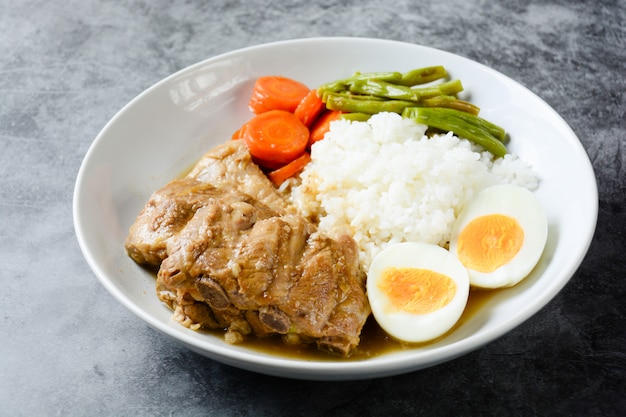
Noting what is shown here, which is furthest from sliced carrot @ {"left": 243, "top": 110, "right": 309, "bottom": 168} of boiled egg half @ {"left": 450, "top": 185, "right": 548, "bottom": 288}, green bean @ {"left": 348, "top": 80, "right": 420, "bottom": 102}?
boiled egg half @ {"left": 450, "top": 185, "right": 548, "bottom": 288}

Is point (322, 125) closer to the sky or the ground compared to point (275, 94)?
closer to the ground

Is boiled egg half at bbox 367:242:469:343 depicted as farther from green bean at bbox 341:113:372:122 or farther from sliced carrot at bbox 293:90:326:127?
sliced carrot at bbox 293:90:326:127

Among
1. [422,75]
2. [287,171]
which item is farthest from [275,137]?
[422,75]

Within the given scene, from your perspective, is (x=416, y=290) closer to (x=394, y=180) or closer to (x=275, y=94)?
(x=394, y=180)

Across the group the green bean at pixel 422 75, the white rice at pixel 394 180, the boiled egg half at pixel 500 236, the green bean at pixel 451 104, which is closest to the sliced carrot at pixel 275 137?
the white rice at pixel 394 180

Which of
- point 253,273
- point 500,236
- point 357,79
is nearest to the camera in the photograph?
point 253,273

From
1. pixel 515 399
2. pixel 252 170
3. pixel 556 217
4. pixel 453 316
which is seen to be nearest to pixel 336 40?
pixel 252 170

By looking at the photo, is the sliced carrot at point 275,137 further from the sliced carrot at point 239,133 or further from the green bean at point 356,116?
the green bean at point 356,116
